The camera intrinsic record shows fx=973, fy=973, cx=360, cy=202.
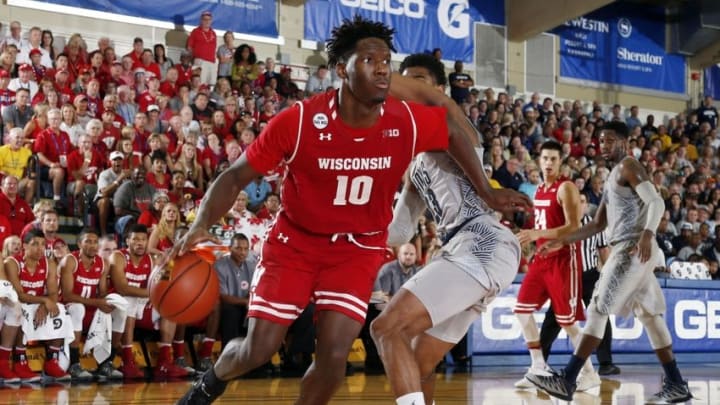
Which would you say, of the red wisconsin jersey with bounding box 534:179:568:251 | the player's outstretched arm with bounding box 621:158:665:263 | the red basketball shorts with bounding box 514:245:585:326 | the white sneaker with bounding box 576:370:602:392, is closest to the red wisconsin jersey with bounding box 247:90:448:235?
the player's outstretched arm with bounding box 621:158:665:263

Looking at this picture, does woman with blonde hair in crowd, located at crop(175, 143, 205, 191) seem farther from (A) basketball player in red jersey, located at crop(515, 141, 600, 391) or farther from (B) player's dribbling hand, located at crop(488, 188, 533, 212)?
(B) player's dribbling hand, located at crop(488, 188, 533, 212)

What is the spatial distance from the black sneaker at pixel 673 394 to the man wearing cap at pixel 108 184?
253 inches

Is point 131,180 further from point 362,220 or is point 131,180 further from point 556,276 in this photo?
point 362,220

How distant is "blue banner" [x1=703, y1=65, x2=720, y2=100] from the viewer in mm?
25422

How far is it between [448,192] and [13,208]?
6824 mm

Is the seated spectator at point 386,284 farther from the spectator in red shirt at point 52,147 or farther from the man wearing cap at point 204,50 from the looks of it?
the man wearing cap at point 204,50

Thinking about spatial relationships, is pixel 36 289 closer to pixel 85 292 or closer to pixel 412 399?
→ pixel 85 292

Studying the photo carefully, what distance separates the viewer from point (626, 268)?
7.63 meters

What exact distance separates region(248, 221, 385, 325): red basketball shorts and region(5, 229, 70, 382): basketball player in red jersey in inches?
197

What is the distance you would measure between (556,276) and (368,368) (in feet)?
9.46

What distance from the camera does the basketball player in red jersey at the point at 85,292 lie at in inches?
363

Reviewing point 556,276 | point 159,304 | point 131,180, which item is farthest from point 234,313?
point 159,304

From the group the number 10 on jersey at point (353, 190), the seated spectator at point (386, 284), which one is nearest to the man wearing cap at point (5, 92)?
the seated spectator at point (386, 284)

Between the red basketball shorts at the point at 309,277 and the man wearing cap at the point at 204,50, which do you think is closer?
the red basketball shorts at the point at 309,277
